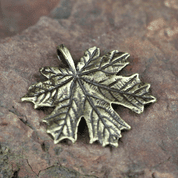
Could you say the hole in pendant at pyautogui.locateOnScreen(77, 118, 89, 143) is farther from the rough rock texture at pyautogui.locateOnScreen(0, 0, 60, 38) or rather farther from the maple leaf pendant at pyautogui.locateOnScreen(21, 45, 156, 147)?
the rough rock texture at pyautogui.locateOnScreen(0, 0, 60, 38)

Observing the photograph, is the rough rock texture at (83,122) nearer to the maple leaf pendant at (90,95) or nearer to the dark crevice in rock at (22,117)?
the dark crevice in rock at (22,117)

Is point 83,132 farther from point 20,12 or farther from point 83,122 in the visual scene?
point 20,12

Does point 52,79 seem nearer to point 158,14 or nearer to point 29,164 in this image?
point 29,164

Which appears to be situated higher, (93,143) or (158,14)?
(158,14)

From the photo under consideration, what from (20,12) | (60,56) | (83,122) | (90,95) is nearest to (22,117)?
(83,122)

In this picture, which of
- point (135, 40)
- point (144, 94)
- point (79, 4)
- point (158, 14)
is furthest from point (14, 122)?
point (158, 14)

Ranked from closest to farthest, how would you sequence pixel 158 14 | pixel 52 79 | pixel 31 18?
pixel 52 79 → pixel 158 14 → pixel 31 18

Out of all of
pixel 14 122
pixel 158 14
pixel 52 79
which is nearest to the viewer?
pixel 14 122
